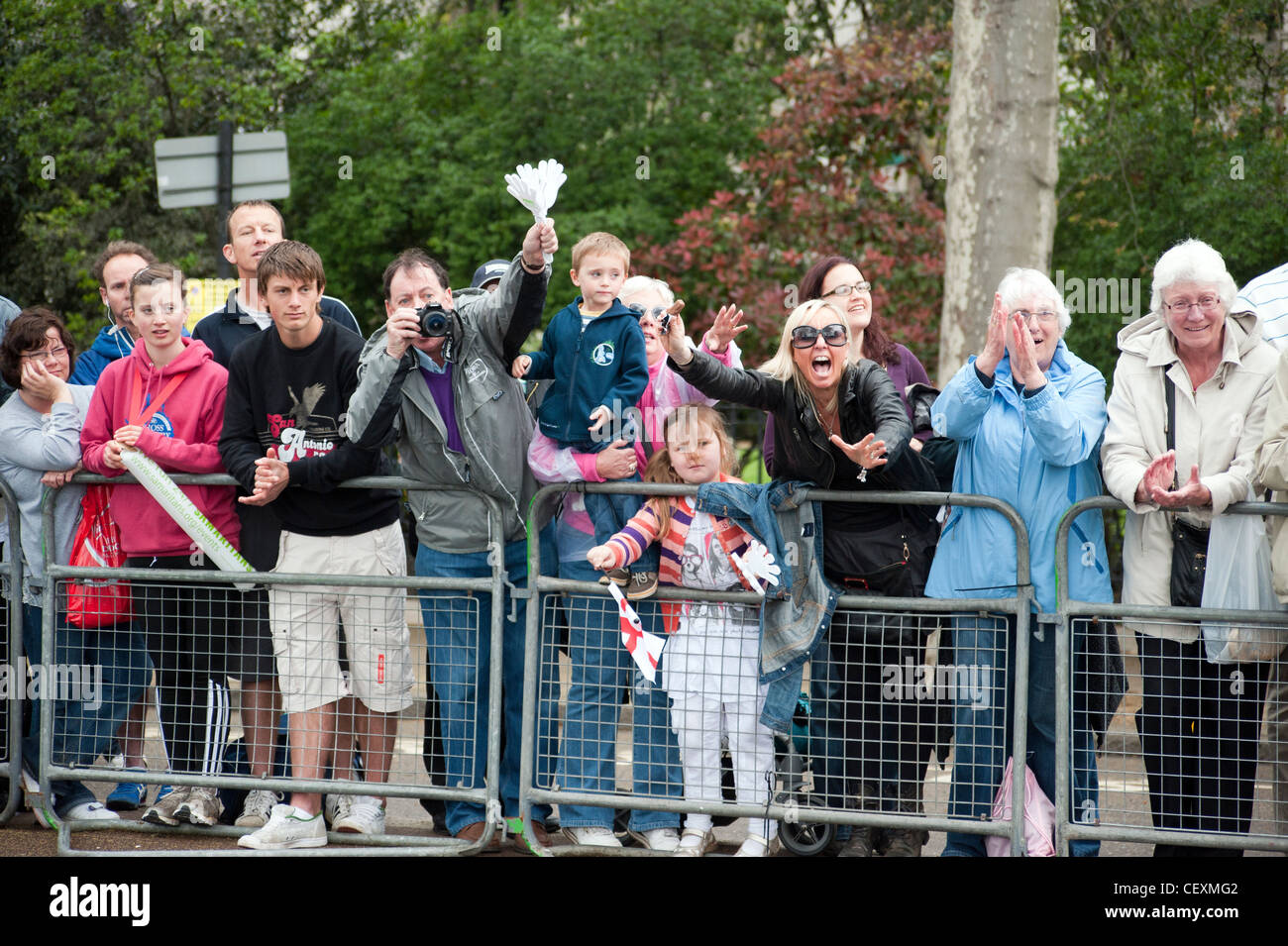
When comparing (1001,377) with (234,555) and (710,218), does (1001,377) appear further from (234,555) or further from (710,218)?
(710,218)

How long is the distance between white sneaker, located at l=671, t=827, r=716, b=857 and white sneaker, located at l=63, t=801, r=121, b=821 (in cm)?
223

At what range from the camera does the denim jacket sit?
4.85 metres

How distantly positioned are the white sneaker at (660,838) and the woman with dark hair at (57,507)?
2134mm

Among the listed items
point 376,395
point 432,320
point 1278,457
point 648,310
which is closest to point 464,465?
point 376,395

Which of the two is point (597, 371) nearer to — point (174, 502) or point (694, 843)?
point (174, 502)

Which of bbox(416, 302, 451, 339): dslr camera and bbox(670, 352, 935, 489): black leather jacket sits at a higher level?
bbox(416, 302, 451, 339): dslr camera

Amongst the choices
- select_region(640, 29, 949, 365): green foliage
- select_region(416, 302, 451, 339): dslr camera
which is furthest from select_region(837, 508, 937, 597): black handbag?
select_region(640, 29, 949, 365): green foliage

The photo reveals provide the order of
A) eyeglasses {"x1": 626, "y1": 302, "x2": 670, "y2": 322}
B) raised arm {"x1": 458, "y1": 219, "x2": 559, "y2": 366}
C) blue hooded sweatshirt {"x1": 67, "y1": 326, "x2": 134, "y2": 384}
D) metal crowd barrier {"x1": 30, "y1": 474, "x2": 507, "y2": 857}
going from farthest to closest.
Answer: blue hooded sweatshirt {"x1": 67, "y1": 326, "x2": 134, "y2": 384}
eyeglasses {"x1": 626, "y1": 302, "x2": 670, "y2": 322}
metal crowd barrier {"x1": 30, "y1": 474, "x2": 507, "y2": 857}
raised arm {"x1": 458, "y1": 219, "x2": 559, "y2": 366}

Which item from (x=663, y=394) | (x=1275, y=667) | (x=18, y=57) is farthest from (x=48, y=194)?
(x=1275, y=667)

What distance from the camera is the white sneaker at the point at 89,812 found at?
5520 millimetres

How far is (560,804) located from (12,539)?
2.39 metres

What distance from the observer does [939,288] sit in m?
11.8

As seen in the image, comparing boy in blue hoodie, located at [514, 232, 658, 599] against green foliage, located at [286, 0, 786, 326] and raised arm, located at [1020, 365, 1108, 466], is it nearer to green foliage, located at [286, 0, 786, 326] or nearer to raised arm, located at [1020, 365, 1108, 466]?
raised arm, located at [1020, 365, 1108, 466]

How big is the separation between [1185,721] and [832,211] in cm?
771
